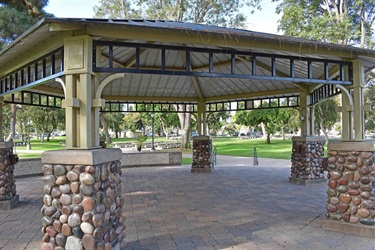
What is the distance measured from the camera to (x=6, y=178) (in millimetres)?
6891

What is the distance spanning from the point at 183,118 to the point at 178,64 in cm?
1511

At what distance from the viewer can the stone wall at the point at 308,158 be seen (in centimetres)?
946

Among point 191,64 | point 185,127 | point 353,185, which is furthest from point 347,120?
point 185,127

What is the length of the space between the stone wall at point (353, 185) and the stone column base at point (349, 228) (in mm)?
72

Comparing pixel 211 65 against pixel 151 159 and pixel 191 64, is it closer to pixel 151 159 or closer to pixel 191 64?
pixel 191 64

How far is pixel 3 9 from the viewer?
40.1 feet

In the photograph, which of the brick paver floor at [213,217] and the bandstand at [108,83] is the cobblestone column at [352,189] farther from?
the brick paver floor at [213,217]

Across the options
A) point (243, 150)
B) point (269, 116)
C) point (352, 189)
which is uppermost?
point (269, 116)

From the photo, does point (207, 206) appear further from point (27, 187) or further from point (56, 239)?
point (27, 187)

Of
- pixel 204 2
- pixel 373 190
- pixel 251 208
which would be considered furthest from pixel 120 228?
pixel 204 2

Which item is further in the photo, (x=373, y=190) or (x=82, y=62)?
(x=373, y=190)

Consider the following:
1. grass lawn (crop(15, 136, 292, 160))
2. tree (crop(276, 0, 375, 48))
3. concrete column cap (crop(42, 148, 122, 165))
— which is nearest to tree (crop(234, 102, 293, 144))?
grass lawn (crop(15, 136, 292, 160))

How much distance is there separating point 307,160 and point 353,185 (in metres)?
4.40

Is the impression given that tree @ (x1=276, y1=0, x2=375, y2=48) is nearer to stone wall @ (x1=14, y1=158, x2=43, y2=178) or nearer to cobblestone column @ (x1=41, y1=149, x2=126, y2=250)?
stone wall @ (x1=14, y1=158, x2=43, y2=178)
